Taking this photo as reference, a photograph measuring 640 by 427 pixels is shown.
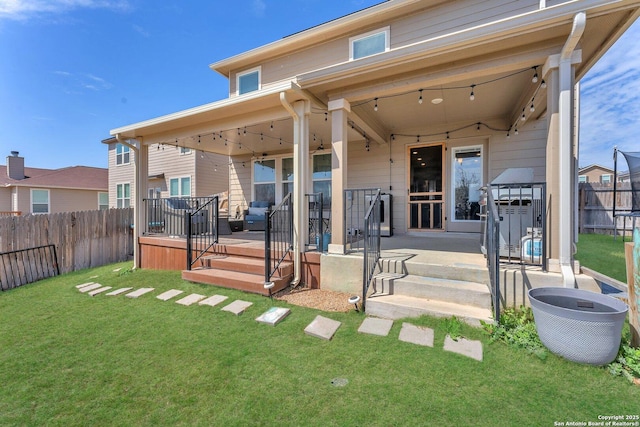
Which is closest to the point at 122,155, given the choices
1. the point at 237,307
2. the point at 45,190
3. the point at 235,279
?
the point at 45,190

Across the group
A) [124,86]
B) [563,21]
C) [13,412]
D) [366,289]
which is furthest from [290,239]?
[124,86]

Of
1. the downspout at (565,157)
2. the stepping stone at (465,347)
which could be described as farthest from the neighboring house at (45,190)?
the downspout at (565,157)

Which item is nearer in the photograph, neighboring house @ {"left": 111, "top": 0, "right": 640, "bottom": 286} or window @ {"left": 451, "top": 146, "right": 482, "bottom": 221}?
neighboring house @ {"left": 111, "top": 0, "right": 640, "bottom": 286}

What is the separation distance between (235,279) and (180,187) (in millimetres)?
9585

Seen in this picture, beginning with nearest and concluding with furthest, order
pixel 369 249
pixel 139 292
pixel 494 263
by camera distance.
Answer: pixel 494 263 → pixel 369 249 → pixel 139 292

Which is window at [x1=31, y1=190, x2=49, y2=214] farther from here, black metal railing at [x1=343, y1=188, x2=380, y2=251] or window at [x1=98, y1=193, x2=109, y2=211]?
black metal railing at [x1=343, y1=188, x2=380, y2=251]

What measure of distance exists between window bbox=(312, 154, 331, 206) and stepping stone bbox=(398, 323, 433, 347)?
508cm

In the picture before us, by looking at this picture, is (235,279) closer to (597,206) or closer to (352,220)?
(352,220)

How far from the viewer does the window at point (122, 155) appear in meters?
13.7

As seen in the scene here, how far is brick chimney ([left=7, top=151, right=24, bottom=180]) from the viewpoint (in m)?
16.4

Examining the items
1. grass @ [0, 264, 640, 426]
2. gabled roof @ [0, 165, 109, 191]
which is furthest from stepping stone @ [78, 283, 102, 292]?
gabled roof @ [0, 165, 109, 191]

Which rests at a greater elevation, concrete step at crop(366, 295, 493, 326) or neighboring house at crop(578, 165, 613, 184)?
neighboring house at crop(578, 165, 613, 184)

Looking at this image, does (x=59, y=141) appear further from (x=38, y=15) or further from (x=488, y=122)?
(x=488, y=122)

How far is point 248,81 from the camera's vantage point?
7.64 meters
